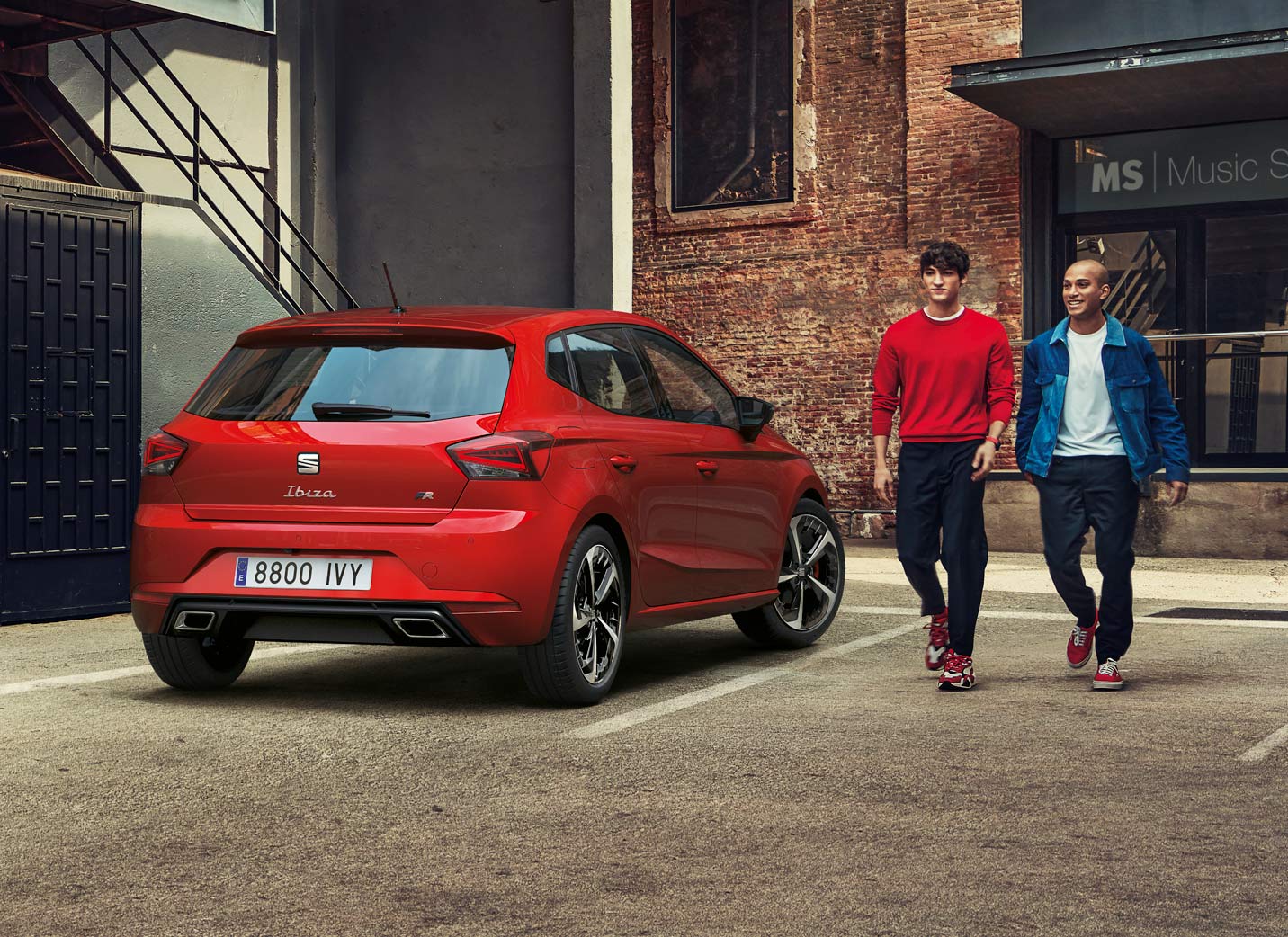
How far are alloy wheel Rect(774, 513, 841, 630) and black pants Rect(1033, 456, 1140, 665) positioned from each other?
154 centimetres

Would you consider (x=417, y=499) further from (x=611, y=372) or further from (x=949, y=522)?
(x=949, y=522)

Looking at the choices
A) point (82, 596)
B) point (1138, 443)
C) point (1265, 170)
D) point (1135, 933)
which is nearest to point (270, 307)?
point (82, 596)

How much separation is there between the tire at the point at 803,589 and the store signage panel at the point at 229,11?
5.46 metres

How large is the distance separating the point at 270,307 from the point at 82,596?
106 inches

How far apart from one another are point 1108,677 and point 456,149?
37.3 feet

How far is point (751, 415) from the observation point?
8352mm

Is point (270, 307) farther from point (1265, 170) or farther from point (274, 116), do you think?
point (1265, 170)

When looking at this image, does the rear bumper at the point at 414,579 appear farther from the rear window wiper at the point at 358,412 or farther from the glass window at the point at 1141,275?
the glass window at the point at 1141,275

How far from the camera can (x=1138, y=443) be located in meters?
7.54

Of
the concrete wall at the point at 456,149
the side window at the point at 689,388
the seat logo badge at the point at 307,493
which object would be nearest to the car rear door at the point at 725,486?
the side window at the point at 689,388

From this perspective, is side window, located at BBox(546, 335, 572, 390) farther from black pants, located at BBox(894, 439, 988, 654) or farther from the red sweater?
black pants, located at BBox(894, 439, 988, 654)

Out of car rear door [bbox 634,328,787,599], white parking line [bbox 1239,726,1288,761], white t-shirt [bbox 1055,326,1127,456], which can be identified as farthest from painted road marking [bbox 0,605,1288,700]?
white parking line [bbox 1239,726,1288,761]

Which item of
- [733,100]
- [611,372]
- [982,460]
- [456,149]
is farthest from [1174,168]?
[611,372]

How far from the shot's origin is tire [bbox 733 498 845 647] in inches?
353
